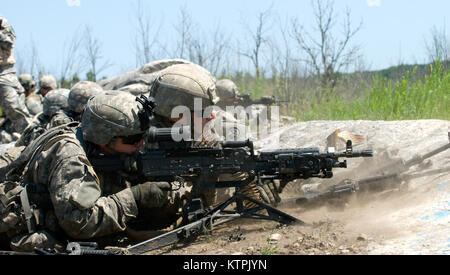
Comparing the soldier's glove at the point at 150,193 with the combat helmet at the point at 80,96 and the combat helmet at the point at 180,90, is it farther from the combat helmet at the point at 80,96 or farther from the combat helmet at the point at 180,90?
the combat helmet at the point at 80,96

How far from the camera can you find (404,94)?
28.0ft

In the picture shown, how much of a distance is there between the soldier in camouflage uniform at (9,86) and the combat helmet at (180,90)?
182 inches

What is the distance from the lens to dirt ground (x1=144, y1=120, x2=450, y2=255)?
3.65 m

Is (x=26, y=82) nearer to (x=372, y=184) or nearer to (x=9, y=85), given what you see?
(x=9, y=85)

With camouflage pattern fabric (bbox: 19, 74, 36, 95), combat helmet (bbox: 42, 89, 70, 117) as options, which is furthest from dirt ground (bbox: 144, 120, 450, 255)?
camouflage pattern fabric (bbox: 19, 74, 36, 95)

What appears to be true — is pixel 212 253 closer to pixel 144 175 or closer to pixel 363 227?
pixel 144 175

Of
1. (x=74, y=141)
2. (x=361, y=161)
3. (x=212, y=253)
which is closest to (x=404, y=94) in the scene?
(x=361, y=161)

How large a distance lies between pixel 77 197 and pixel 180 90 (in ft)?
5.66

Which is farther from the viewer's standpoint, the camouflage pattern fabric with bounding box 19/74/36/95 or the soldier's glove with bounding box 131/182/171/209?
the camouflage pattern fabric with bounding box 19/74/36/95

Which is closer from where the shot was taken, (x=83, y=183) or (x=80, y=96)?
(x=83, y=183)

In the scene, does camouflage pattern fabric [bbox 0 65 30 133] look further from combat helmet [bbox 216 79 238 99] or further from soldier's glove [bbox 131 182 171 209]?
soldier's glove [bbox 131 182 171 209]

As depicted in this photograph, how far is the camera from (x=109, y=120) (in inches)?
158

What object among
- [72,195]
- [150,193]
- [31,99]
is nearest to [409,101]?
[150,193]

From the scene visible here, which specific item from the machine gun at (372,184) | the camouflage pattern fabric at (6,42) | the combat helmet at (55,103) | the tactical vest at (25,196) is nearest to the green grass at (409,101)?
the machine gun at (372,184)
